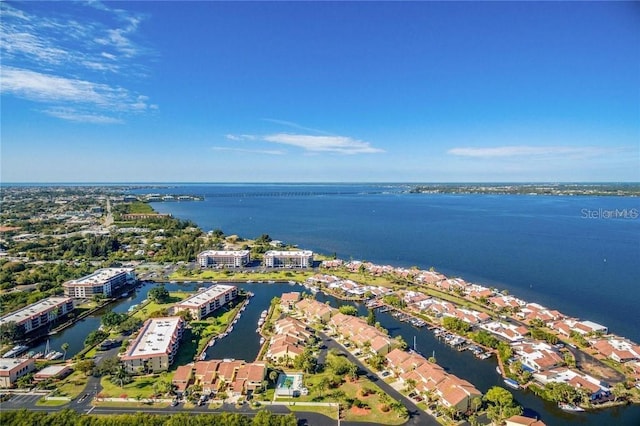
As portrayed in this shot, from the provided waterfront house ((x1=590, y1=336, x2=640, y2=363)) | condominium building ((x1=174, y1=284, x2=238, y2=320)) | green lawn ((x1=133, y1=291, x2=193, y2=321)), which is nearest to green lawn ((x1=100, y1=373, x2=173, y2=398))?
condominium building ((x1=174, y1=284, x2=238, y2=320))

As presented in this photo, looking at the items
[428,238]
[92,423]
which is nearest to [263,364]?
[92,423]

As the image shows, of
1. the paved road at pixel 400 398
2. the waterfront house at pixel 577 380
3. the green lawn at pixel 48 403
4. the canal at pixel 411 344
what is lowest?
the canal at pixel 411 344

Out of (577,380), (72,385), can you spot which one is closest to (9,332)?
(72,385)

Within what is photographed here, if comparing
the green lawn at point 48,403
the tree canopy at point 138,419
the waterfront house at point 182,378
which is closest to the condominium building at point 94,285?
the green lawn at point 48,403

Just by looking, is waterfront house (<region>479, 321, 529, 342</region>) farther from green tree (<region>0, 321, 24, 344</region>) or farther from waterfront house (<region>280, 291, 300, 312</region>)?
green tree (<region>0, 321, 24, 344</region>)

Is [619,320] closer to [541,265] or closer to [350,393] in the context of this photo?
[541,265]

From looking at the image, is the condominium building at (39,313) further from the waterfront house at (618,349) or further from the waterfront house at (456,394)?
the waterfront house at (618,349)
